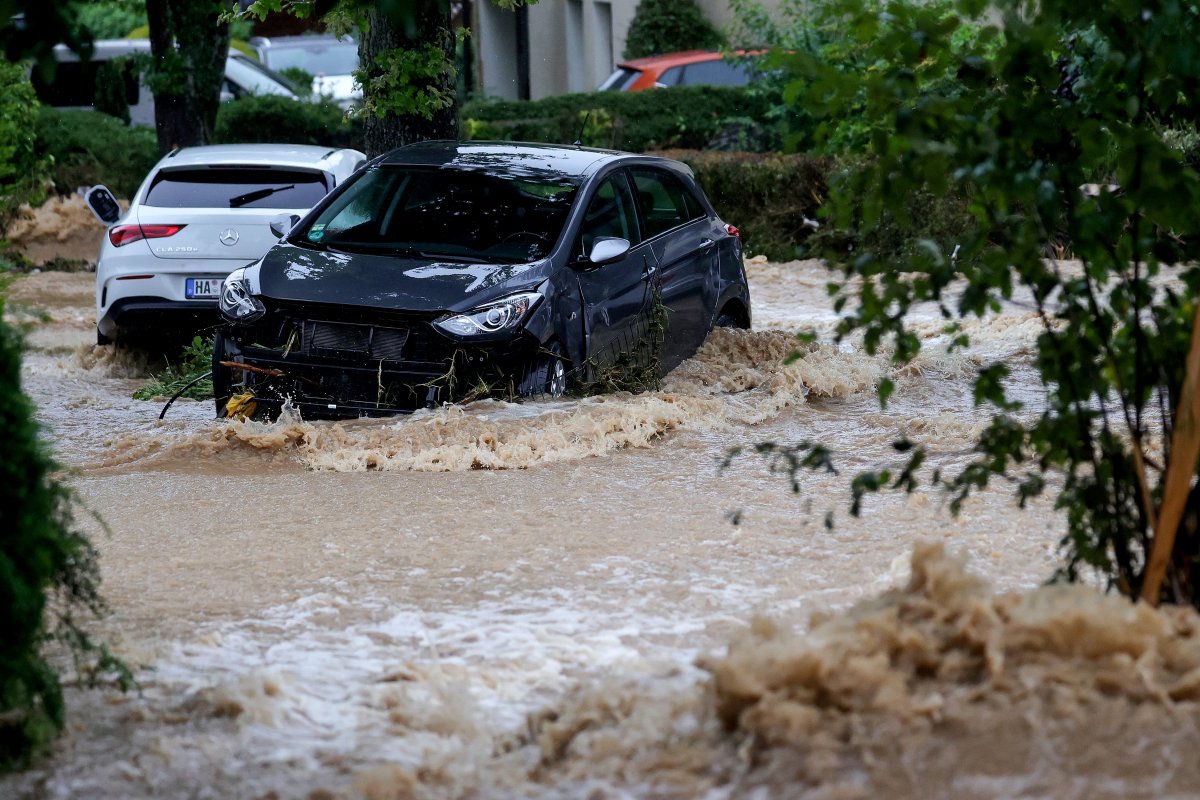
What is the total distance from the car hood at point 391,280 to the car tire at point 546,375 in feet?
1.20

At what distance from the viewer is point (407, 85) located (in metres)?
10.9

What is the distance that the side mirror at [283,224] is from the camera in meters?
9.07

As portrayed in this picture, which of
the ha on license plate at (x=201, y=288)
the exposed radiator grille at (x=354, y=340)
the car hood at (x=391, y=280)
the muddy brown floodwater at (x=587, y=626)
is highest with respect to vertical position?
the car hood at (x=391, y=280)

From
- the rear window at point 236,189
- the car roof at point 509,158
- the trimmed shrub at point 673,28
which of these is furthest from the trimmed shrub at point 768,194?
the trimmed shrub at point 673,28

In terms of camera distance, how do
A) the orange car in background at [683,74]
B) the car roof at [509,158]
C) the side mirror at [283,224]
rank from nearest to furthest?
the car roof at [509,158] < the side mirror at [283,224] < the orange car in background at [683,74]

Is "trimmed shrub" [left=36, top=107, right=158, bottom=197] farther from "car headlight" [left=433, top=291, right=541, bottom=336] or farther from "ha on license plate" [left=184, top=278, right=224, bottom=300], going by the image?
"car headlight" [left=433, top=291, right=541, bottom=336]

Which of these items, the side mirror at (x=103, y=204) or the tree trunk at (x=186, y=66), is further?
the tree trunk at (x=186, y=66)

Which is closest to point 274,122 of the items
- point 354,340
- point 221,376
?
point 221,376

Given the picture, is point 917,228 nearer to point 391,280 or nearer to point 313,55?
point 391,280

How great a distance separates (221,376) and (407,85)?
3.38m

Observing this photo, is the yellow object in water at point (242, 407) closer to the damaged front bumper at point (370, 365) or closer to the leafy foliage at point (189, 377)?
the damaged front bumper at point (370, 365)

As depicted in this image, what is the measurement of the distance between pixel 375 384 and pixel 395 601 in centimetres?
260

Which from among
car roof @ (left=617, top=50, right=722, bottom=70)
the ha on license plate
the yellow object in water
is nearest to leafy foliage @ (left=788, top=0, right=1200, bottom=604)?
the yellow object in water

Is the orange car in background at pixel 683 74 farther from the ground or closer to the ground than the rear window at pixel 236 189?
farther from the ground
